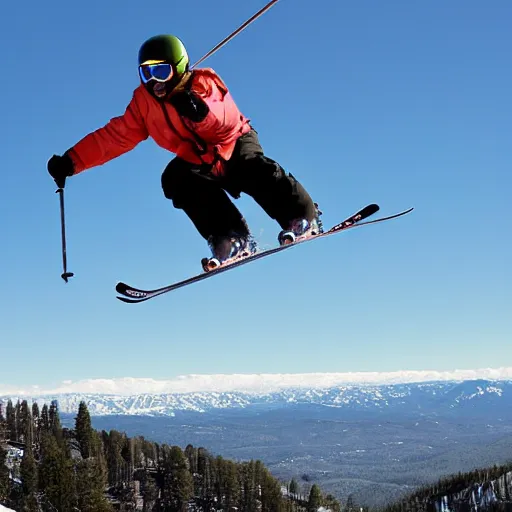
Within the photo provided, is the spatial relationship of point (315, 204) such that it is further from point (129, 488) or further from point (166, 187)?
point (129, 488)

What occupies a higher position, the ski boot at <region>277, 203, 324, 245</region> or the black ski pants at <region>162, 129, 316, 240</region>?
the black ski pants at <region>162, 129, 316, 240</region>

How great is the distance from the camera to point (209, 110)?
8.23m

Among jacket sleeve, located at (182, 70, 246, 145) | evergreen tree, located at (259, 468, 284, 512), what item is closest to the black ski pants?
jacket sleeve, located at (182, 70, 246, 145)

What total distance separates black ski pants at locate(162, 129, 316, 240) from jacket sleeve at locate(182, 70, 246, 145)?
0.35m

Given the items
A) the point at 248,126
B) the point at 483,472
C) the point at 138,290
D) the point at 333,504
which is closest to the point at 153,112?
the point at 248,126

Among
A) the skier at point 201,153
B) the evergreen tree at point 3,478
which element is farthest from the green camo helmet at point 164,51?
the evergreen tree at point 3,478

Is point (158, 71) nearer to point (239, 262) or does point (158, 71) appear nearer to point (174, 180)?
point (174, 180)

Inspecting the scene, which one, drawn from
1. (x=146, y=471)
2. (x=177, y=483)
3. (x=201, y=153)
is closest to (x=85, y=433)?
(x=177, y=483)

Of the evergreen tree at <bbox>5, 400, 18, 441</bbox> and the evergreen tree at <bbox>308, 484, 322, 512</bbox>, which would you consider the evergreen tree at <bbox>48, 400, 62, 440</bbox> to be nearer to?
the evergreen tree at <bbox>5, 400, 18, 441</bbox>

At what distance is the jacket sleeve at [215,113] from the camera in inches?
323

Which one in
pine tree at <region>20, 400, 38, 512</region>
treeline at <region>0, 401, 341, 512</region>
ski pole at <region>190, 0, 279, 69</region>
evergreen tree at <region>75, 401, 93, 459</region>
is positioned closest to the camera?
ski pole at <region>190, 0, 279, 69</region>

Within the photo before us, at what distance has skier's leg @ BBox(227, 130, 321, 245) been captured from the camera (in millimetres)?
9047

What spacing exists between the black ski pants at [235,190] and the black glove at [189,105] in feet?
3.26

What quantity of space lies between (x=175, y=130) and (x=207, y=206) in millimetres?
1242
